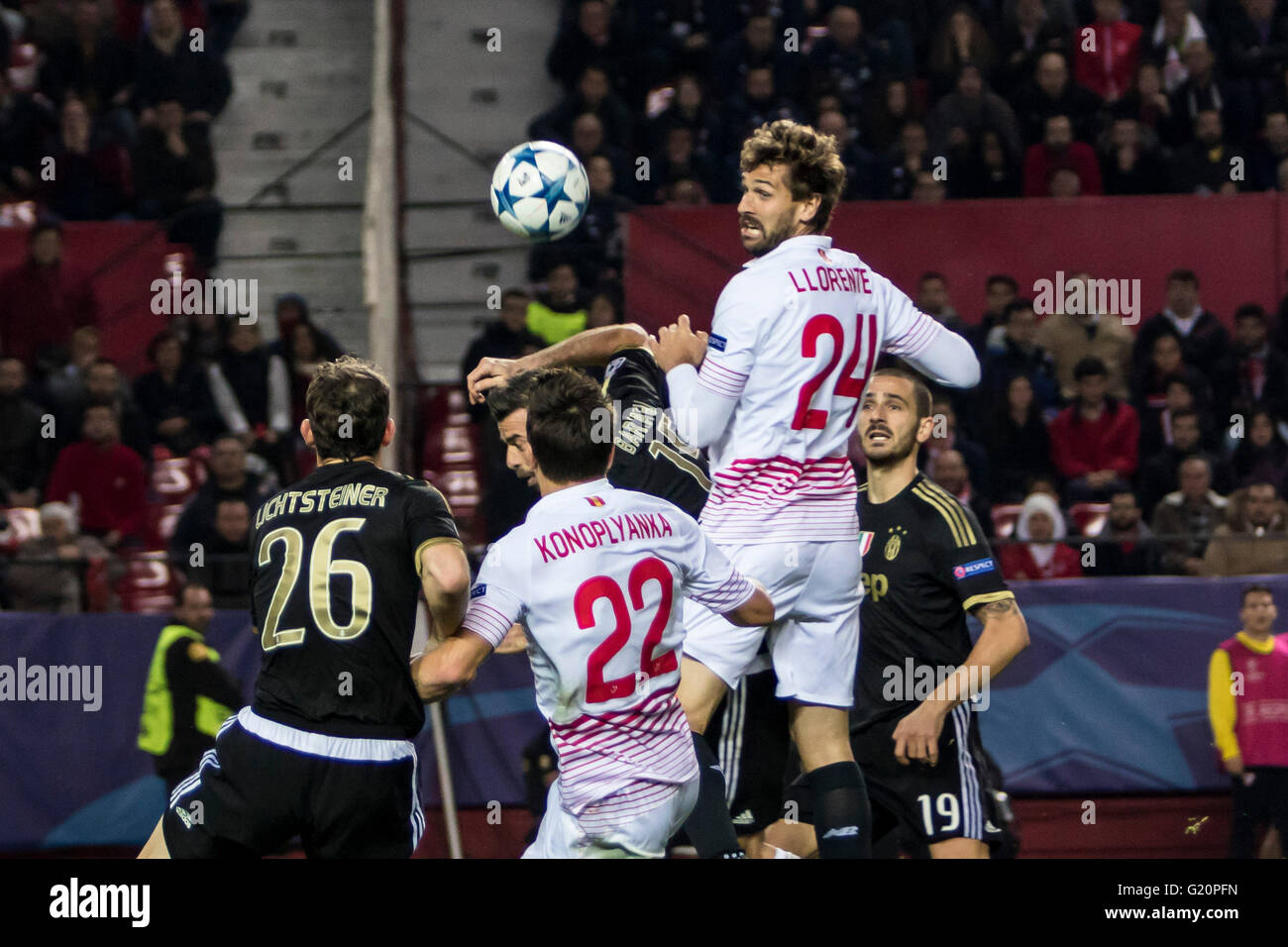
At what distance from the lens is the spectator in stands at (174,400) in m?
11.0

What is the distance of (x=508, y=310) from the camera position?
426 inches

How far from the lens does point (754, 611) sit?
4898 mm

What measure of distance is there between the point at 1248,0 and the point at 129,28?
8649mm

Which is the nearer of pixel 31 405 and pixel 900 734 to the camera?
pixel 900 734

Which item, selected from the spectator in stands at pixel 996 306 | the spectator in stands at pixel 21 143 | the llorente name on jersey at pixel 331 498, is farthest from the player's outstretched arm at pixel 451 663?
the spectator in stands at pixel 21 143

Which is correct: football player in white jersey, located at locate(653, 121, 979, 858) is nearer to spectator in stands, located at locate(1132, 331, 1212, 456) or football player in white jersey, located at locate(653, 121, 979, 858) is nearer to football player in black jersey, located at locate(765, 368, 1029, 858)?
football player in black jersey, located at locate(765, 368, 1029, 858)

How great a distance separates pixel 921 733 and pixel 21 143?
31.8 feet

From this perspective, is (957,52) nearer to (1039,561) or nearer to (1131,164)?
(1131,164)

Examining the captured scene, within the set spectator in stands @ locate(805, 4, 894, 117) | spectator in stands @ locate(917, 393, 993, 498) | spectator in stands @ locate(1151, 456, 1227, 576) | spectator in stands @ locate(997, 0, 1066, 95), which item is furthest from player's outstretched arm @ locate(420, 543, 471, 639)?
spectator in stands @ locate(997, 0, 1066, 95)

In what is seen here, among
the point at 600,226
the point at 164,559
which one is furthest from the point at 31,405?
the point at 600,226

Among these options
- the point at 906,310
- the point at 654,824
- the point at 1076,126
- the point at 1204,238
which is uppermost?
the point at 1076,126

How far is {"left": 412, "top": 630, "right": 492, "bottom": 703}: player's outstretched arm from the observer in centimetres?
455

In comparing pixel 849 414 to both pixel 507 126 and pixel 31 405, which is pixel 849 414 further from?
pixel 507 126

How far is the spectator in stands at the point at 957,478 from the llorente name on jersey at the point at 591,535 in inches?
232
